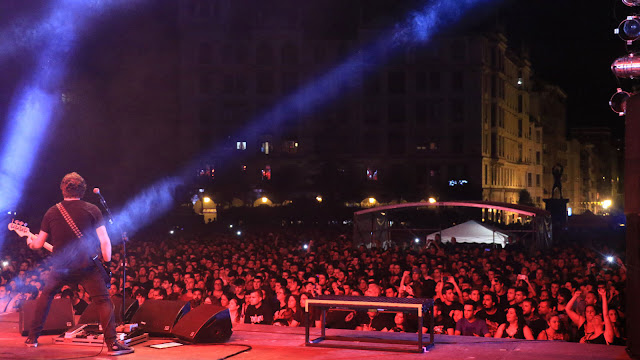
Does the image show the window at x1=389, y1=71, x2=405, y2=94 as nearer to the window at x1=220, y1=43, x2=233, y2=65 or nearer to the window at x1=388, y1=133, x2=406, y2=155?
the window at x1=388, y1=133, x2=406, y2=155

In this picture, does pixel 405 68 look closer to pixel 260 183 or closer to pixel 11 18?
pixel 260 183

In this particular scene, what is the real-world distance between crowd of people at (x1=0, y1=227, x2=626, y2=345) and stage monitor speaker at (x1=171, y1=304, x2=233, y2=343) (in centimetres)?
90

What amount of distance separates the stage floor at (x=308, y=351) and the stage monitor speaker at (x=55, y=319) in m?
0.12

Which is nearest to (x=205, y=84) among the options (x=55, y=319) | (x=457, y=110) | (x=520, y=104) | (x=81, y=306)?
(x=457, y=110)

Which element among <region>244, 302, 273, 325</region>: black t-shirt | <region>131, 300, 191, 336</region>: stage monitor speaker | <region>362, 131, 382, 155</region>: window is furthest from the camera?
<region>362, 131, 382, 155</region>: window

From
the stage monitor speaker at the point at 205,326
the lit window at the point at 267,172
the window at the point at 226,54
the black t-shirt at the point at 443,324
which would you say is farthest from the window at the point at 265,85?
the stage monitor speaker at the point at 205,326

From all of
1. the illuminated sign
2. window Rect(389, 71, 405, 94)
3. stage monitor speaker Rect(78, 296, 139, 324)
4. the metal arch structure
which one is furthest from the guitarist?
window Rect(389, 71, 405, 94)

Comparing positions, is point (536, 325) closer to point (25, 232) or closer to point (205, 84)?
point (25, 232)

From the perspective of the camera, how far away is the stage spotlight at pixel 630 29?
784cm

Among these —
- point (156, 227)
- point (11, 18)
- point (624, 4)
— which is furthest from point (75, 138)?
point (624, 4)

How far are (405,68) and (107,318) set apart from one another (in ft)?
188

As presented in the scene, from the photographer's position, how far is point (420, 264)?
1644 cm

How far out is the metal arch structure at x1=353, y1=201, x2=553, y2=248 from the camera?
79.6ft

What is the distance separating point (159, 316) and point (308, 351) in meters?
1.79
